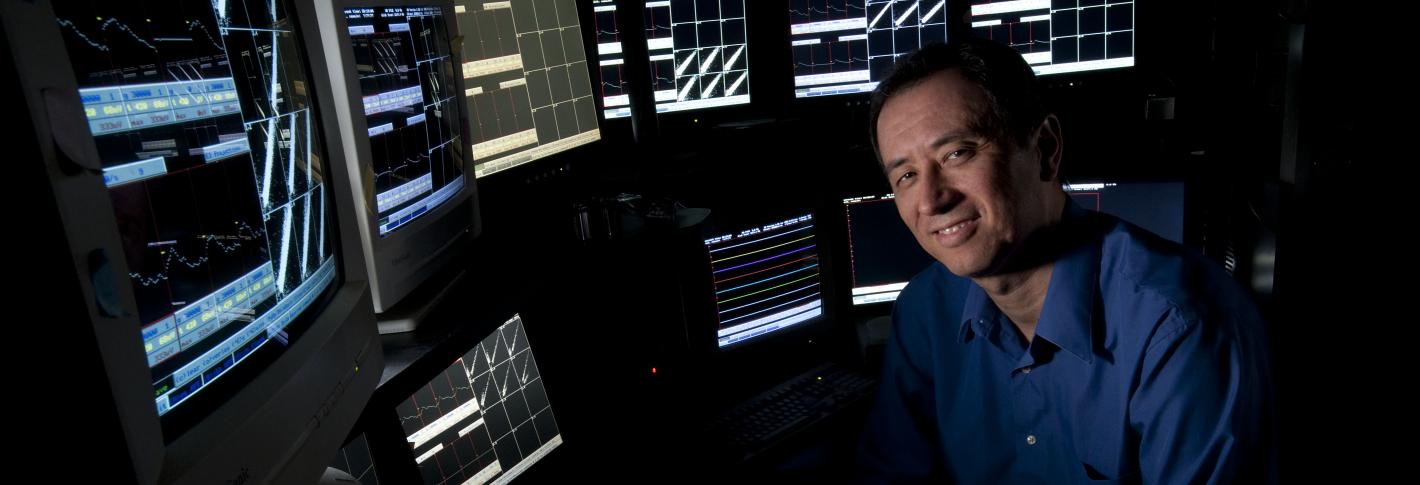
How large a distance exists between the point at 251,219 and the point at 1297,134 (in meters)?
2.35

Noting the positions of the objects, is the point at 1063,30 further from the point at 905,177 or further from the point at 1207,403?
the point at 1207,403

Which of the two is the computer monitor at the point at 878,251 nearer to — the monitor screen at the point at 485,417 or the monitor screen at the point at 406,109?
the monitor screen at the point at 485,417

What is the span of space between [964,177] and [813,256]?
92 cm

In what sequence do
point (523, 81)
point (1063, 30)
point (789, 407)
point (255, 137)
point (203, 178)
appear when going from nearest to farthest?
point (203, 178)
point (255, 137)
point (523, 81)
point (789, 407)
point (1063, 30)

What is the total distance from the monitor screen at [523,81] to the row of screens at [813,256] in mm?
496

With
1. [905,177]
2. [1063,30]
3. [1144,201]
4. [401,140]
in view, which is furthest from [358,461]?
[1063,30]

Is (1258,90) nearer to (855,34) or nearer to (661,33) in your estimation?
(855,34)

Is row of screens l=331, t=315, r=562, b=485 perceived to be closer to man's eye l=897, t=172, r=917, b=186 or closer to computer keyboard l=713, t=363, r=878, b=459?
computer keyboard l=713, t=363, r=878, b=459

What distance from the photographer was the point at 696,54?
255 centimetres

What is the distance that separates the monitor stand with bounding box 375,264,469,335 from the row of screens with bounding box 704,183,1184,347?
87cm

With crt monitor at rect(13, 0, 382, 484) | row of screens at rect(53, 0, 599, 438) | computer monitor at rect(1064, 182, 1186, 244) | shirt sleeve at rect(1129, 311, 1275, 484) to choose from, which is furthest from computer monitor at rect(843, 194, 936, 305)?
crt monitor at rect(13, 0, 382, 484)

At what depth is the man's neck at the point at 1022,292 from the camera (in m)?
1.58

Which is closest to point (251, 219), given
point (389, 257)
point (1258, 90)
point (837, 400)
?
point (389, 257)

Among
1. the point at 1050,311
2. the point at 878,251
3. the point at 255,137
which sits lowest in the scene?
the point at 878,251
